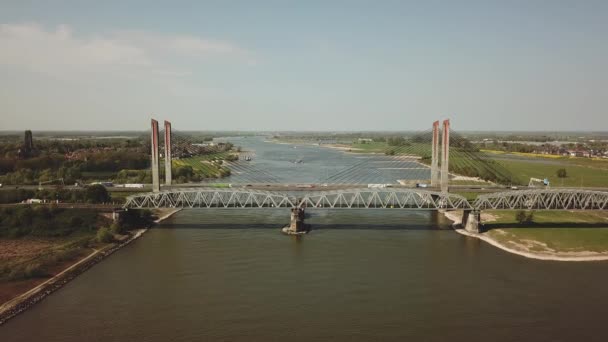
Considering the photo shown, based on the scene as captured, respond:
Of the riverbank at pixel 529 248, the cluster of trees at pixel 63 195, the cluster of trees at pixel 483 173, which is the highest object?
the cluster of trees at pixel 483 173

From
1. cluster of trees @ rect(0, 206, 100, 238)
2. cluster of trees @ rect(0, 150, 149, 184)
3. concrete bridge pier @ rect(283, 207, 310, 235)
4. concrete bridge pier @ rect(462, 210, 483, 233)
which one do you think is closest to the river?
concrete bridge pier @ rect(283, 207, 310, 235)

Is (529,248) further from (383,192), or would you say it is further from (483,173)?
(483,173)

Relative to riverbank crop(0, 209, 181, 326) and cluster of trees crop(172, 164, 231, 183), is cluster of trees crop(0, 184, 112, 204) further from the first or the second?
cluster of trees crop(172, 164, 231, 183)

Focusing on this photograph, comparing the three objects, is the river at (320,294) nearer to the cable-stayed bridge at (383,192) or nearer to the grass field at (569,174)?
the cable-stayed bridge at (383,192)

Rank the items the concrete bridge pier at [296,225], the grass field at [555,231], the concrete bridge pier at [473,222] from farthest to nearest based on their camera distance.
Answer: the concrete bridge pier at [473,222] < the concrete bridge pier at [296,225] < the grass field at [555,231]

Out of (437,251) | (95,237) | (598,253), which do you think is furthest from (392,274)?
(95,237)

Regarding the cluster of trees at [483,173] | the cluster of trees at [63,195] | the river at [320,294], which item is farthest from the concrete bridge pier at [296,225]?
the cluster of trees at [483,173]

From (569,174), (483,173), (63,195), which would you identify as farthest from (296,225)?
(569,174)
